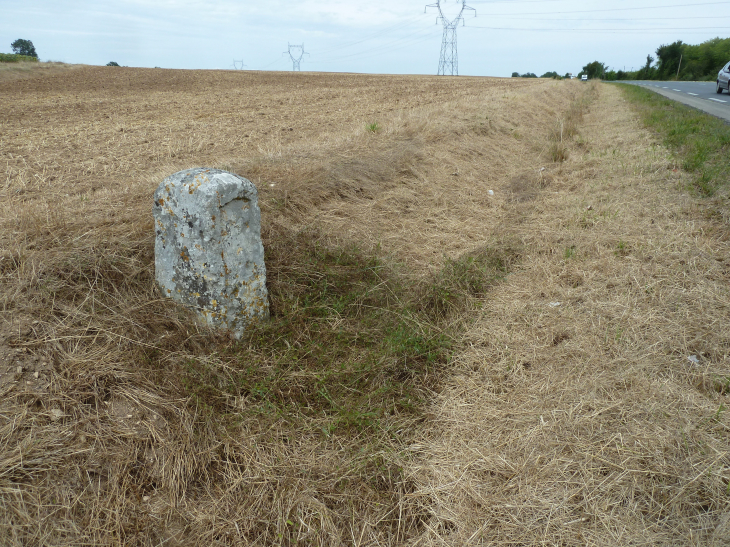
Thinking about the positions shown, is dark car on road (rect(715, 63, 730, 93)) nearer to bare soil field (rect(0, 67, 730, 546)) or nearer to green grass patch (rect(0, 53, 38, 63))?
bare soil field (rect(0, 67, 730, 546))

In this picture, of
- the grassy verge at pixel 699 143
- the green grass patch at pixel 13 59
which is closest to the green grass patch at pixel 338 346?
the grassy verge at pixel 699 143

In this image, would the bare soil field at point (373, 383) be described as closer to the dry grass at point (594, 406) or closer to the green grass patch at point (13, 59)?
the dry grass at point (594, 406)

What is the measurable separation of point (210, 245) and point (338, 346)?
3.87ft

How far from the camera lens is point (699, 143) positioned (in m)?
7.71

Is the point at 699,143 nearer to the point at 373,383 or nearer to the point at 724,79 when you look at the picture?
the point at 373,383

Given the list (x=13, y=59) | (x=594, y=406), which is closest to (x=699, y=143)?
(x=594, y=406)

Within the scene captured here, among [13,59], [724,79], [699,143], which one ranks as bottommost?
[699,143]

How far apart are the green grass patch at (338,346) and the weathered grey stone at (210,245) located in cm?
30

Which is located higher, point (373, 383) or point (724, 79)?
point (724, 79)

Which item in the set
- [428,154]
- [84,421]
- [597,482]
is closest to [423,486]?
[597,482]

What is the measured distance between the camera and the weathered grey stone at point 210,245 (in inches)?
116

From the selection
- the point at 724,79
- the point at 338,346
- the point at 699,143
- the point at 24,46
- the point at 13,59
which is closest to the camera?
the point at 338,346

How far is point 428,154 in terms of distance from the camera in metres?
7.50

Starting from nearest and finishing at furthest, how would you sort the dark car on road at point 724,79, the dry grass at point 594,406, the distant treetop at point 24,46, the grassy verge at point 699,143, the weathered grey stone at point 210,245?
the dry grass at point 594,406 → the weathered grey stone at point 210,245 → the grassy verge at point 699,143 → the dark car on road at point 724,79 → the distant treetop at point 24,46
